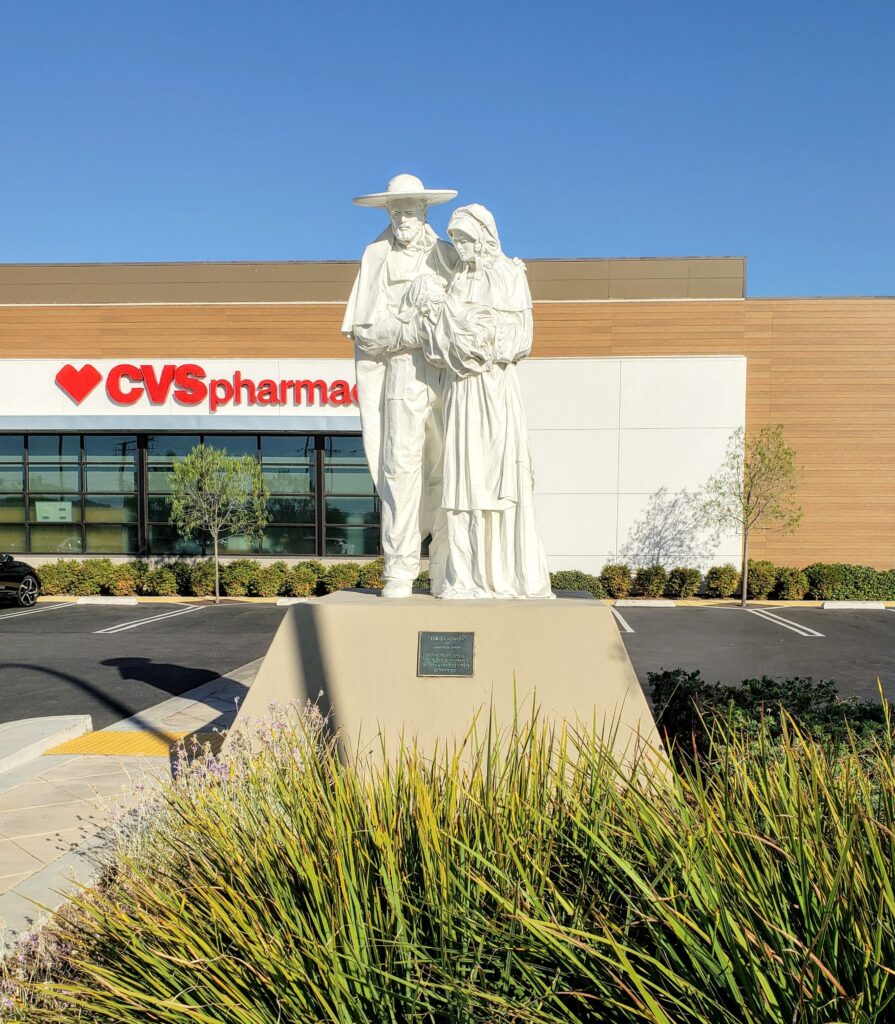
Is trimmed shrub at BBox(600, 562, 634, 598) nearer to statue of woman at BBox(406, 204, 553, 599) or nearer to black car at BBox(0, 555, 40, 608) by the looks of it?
black car at BBox(0, 555, 40, 608)

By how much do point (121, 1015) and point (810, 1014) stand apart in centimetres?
177

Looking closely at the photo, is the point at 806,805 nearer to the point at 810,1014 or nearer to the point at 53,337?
the point at 810,1014

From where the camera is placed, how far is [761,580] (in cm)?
2067

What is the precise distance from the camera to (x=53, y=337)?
2298cm

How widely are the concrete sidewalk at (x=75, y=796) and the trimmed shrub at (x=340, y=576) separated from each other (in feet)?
38.8

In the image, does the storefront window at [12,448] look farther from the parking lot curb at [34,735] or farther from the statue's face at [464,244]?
the statue's face at [464,244]

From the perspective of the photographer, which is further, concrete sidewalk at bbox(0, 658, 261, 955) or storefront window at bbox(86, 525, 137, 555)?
storefront window at bbox(86, 525, 137, 555)

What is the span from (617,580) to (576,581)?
1656 mm

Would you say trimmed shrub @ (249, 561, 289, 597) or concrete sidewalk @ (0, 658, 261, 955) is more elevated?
concrete sidewalk @ (0, 658, 261, 955)

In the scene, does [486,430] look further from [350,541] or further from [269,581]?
[350,541]

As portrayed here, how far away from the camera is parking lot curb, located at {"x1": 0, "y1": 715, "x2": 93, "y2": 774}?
677 centimetres

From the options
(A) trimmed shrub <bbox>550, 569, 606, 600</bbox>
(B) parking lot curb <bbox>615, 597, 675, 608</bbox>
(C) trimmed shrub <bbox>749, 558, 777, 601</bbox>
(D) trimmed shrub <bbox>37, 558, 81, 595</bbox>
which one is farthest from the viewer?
(D) trimmed shrub <bbox>37, 558, 81, 595</bbox>

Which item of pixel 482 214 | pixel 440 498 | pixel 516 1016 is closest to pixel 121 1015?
pixel 516 1016

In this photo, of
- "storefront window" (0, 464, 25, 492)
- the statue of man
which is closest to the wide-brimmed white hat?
the statue of man
